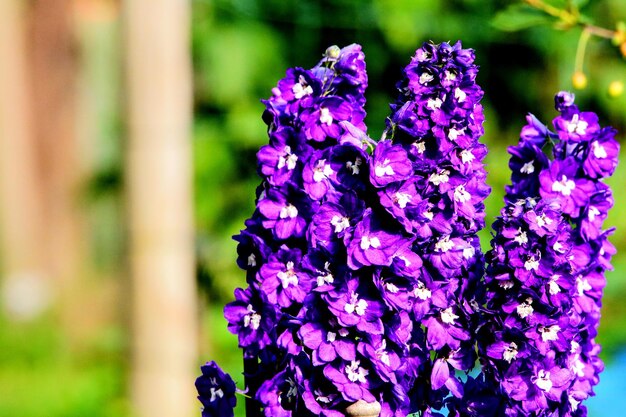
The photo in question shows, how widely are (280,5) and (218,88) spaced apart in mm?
483

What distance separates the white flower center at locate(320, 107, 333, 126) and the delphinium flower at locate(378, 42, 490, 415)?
0.09 metres

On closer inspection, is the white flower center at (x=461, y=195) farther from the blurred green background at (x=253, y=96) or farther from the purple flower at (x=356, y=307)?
the blurred green background at (x=253, y=96)

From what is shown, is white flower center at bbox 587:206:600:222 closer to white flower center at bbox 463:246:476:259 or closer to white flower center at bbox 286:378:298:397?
white flower center at bbox 463:246:476:259

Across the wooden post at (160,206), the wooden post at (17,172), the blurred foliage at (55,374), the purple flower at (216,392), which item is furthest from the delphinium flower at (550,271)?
the wooden post at (17,172)

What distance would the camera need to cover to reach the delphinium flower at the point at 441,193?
57.8 inches

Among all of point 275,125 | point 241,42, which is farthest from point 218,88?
point 275,125

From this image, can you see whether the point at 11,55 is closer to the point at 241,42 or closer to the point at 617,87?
the point at 241,42

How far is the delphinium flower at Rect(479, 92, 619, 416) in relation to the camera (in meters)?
1.47

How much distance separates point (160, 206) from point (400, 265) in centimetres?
255

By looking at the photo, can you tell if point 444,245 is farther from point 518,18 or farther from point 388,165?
point 518,18

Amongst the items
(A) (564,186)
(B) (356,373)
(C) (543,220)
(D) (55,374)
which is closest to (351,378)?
(B) (356,373)

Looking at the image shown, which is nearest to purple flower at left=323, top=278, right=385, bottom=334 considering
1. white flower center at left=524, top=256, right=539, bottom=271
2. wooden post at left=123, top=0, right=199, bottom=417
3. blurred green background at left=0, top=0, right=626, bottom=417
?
white flower center at left=524, top=256, right=539, bottom=271

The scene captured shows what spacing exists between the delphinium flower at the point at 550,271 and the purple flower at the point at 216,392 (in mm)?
371

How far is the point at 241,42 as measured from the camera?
16.5ft
